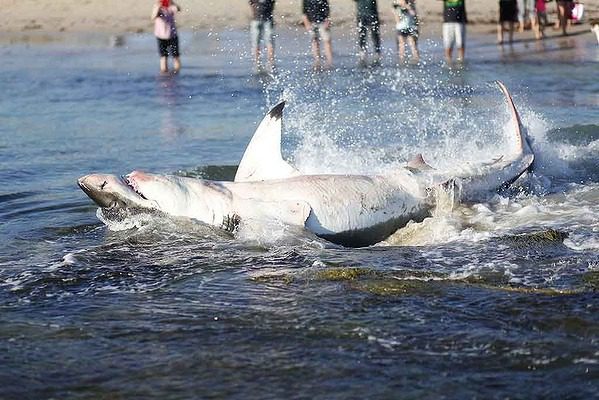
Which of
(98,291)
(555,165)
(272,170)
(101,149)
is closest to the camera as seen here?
(98,291)

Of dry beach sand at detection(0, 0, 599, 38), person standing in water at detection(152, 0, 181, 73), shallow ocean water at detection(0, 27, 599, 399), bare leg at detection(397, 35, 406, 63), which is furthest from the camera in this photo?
dry beach sand at detection(0, 0, 599, 38)

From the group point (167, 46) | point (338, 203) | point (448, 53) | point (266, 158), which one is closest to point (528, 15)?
point (448, 53)

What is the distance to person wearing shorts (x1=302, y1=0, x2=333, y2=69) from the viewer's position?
84.0 feet

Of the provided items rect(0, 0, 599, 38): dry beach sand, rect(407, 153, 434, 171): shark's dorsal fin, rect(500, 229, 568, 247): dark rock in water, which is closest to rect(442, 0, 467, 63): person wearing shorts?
rect(0, 0, 599, 38): dry beach sand

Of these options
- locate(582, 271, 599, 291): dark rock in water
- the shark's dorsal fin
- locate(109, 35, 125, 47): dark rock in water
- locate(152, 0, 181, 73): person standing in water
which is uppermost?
locate(152, 0, 181, 73): person standing in water

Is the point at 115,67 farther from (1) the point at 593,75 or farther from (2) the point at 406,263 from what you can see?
(2) the point at 406,263

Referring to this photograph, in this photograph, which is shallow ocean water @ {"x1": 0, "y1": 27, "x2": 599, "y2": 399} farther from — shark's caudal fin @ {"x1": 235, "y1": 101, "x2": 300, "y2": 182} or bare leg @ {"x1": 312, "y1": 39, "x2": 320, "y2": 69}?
bare leg @ {"x1": 312, "y1": 39, "x2": 320, "y2": 69}

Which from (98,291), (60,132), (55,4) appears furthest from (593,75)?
(55,4)

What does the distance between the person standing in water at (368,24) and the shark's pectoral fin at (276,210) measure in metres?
16.7

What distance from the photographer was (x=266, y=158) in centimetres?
993

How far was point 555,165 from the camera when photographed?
38.9ft

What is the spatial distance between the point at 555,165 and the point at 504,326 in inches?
216

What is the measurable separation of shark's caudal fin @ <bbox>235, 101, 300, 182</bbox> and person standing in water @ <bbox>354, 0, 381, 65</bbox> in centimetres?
1573

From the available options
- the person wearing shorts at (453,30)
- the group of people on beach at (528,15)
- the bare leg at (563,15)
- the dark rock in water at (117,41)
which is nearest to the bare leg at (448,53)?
the person wearing shorts at (453,30)
